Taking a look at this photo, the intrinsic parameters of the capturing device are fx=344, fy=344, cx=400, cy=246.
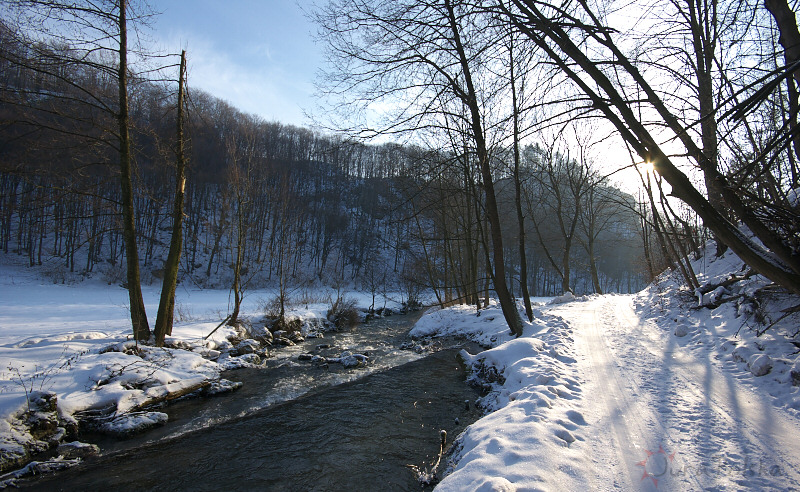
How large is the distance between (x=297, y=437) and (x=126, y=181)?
7.32 m

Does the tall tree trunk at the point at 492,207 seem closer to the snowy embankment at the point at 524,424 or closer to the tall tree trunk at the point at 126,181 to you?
the snowy embankment at the point at 524,424

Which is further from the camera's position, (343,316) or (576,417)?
(343,316)

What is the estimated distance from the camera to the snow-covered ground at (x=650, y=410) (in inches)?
106

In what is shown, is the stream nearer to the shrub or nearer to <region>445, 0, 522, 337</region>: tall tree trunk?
<region>445, 0, 522, 337</region>: tall tree trunk

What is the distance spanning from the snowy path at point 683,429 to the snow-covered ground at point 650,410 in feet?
0.04

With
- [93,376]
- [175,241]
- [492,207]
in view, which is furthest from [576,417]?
[175,241]

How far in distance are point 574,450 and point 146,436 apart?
20.7 ft

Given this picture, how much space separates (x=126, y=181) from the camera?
8.30m

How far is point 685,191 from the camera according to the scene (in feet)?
9.12

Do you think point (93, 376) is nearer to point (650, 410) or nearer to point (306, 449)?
point (306, 449)

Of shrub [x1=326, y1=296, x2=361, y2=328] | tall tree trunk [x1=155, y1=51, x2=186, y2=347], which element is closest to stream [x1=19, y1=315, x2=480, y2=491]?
tall tree trunk [x1=155, y1=51, x2=186, y2=347]

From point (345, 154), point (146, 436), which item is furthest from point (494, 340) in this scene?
point (146, 436)

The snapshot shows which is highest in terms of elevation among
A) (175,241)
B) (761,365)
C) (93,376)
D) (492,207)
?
(492,207)

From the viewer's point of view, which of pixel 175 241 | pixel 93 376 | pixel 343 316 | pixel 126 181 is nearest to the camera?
pixel 93 376
